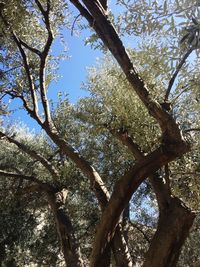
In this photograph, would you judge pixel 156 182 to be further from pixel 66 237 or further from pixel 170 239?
pixel 66 237

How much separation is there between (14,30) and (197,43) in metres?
5.82

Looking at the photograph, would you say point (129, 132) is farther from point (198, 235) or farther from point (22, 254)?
point (198, 235)

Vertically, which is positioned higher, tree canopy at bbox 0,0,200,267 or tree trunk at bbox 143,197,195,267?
tree canopy at bbox 0,0,200,267

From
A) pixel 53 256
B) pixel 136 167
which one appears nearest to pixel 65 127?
pixel 53 256

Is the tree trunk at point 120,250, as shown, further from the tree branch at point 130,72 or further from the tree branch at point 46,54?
the tree branch at point 46,54

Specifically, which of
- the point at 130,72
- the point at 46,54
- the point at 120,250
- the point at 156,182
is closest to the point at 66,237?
the point at 120,250

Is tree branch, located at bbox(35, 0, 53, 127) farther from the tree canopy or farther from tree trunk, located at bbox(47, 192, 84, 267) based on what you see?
tree trunk, located at bbox(47, 192, 84, 267)

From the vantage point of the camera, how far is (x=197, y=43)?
3.61 m

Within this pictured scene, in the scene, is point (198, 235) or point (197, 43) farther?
point (198, 235)

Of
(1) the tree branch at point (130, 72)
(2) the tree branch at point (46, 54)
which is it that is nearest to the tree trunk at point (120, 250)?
(1) the tree branch at point (130, 72)

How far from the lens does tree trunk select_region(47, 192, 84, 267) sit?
7203 millimetres

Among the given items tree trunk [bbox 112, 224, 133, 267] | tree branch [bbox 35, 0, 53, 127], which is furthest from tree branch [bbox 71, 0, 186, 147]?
tree branch [bbox 35, 0, 53, 127]

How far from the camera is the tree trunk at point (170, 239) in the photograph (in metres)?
4.66

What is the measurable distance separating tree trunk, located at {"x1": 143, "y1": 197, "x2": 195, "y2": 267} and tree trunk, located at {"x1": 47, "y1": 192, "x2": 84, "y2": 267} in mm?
2829
